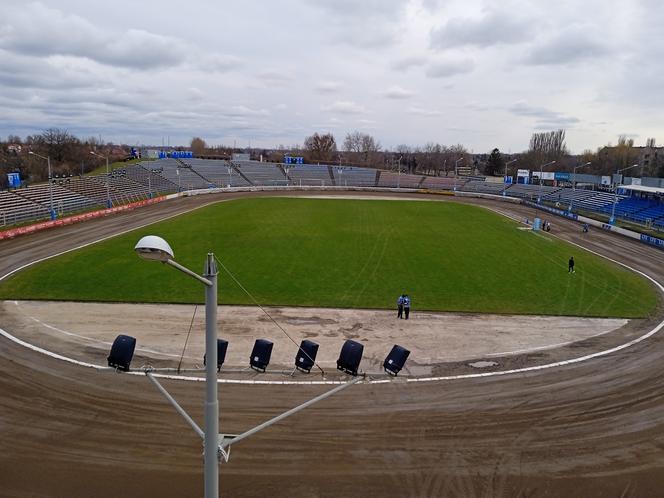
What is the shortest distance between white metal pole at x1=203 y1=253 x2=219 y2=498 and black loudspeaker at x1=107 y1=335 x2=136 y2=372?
396cm

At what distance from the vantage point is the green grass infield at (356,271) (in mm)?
27031

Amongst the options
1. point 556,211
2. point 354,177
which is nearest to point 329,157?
point 354,177

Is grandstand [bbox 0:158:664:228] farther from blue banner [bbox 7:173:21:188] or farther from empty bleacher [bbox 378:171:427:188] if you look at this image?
blue banner [bbox 7:173:21:188]

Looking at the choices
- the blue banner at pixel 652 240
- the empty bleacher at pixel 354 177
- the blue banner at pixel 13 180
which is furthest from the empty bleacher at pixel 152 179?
the blue banner at pixel 652 240

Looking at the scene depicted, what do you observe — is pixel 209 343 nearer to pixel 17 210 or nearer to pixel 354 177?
pixel 17 210

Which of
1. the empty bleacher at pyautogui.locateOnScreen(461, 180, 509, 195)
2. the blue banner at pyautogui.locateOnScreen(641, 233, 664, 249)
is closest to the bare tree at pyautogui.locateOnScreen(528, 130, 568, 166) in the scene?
the empty bleacher at pyautogui.locateOnScreen(461, 180, 509, 195)

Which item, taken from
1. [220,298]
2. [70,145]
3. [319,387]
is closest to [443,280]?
[220,298]

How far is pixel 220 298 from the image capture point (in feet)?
86.8

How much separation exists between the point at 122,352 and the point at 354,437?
23.3ft

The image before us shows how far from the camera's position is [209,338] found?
640 cm

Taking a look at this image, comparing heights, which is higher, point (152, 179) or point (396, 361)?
point (152, 179)

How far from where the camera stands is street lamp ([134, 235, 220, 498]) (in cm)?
616

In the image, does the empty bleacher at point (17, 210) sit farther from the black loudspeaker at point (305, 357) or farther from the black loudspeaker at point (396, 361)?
the black loudspeaker at point (396, 361)

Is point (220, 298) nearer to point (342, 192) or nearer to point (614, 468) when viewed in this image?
point (614, 468)
